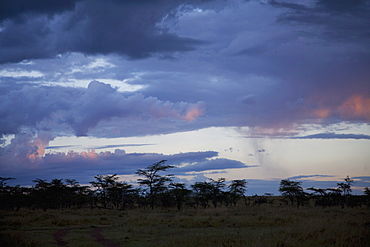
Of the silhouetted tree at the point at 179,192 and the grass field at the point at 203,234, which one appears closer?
the grass field at the point at 203,234

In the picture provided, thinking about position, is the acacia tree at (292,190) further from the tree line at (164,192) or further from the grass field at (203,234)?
the grass field at (203,234)

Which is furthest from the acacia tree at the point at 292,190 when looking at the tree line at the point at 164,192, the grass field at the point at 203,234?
the grass field at the point at 203,234

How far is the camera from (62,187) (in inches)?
2330

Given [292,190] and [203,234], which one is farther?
[292,190]

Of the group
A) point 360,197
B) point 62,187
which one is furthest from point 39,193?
point 360,197

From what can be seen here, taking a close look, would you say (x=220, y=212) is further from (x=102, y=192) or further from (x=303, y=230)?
(x=102, y=192)

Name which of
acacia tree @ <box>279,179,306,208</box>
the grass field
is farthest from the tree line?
the grass field

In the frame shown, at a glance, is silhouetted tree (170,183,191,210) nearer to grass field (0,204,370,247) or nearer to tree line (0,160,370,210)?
tree line (0,160,370,210)

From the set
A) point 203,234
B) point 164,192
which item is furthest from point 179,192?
point 203,234

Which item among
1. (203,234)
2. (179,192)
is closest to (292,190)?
(179,192)

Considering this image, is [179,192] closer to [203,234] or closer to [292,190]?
[292,190]

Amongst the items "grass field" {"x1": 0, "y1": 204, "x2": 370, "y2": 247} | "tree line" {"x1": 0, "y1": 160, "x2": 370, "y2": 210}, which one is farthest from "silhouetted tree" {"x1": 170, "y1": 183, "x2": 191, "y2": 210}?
"grass field" {"x1": 0, "y1": 204, "x2": 370, "y2": 247}

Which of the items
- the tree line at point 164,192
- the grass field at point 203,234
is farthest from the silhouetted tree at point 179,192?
the grass field at point 203,234

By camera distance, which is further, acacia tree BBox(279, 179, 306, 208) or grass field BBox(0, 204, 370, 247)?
acacia tree BBox(279, 179, 306, 208)
